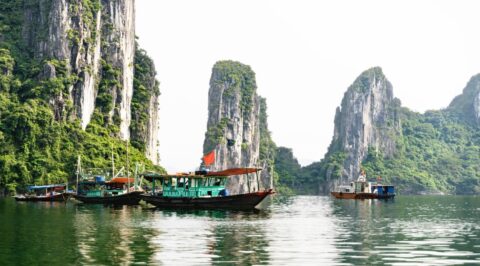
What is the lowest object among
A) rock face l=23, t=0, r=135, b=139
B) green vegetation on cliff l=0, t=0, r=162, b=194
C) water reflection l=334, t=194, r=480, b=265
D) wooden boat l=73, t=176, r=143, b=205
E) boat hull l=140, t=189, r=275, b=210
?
water reflection l=334, t=194, r=480, b=265

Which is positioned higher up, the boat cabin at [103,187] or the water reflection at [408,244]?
the boat cabin at [103,187]

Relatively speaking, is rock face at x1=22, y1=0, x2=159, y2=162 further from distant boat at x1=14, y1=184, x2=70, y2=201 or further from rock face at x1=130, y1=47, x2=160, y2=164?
distant boat at x1=14, y1=184, x2=70, y2=201

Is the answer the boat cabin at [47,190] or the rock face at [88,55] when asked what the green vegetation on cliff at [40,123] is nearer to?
the rock face at [88,55]

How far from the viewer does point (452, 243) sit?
115 feet

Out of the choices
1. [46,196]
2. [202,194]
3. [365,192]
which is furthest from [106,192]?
[365,192]

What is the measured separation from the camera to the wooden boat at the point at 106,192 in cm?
8131

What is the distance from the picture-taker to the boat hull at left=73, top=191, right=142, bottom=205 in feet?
262

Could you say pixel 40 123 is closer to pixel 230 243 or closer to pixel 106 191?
pixel 106 191

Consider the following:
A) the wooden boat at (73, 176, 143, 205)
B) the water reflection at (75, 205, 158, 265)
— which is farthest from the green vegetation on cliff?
the water reflection at (75, 205, 158, 265)

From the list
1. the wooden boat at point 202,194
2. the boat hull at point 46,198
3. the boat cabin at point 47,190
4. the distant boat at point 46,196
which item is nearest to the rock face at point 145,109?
the boat cabin at point 47,190

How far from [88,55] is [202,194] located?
3036 inches

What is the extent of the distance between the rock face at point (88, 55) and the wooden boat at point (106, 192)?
1495 inches

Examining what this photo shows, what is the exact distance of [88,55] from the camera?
459 ft

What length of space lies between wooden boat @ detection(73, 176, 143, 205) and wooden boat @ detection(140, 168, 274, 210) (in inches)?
307
